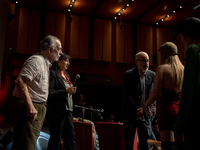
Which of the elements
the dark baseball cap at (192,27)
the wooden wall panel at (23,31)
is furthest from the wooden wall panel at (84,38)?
the dark baseball cap at (192,27)

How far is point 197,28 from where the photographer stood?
1.29 metres

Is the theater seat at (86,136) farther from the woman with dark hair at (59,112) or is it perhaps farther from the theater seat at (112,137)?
the woman with dark hair at (59,112)

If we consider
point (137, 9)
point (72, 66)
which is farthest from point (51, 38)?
point (137, 9)

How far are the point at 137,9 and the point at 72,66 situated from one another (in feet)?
13.6

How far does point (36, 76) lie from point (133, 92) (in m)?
1.29

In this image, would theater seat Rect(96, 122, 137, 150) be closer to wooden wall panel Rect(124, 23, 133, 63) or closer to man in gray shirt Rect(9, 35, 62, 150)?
man in gray shirt Rect(9, 35, 62, 150)

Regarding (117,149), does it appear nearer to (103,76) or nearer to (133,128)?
(133,128)

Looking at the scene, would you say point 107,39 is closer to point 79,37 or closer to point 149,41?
point 79,37

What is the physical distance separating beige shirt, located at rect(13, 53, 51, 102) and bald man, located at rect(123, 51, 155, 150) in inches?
44.2

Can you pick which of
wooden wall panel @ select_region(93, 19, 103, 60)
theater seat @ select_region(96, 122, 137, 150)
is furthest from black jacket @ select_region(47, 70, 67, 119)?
wooden wall panel @ select_region(93, 19, 103, 60)

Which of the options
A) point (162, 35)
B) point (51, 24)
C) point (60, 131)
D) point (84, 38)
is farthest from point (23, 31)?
point (60, 131)

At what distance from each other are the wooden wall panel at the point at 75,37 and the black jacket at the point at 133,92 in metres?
7.53

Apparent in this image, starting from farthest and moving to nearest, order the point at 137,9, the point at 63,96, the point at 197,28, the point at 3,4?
the point at 137,9 < the point at 3,4 < the point at 63,96 < the point at 197,28

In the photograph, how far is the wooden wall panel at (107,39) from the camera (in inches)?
409
